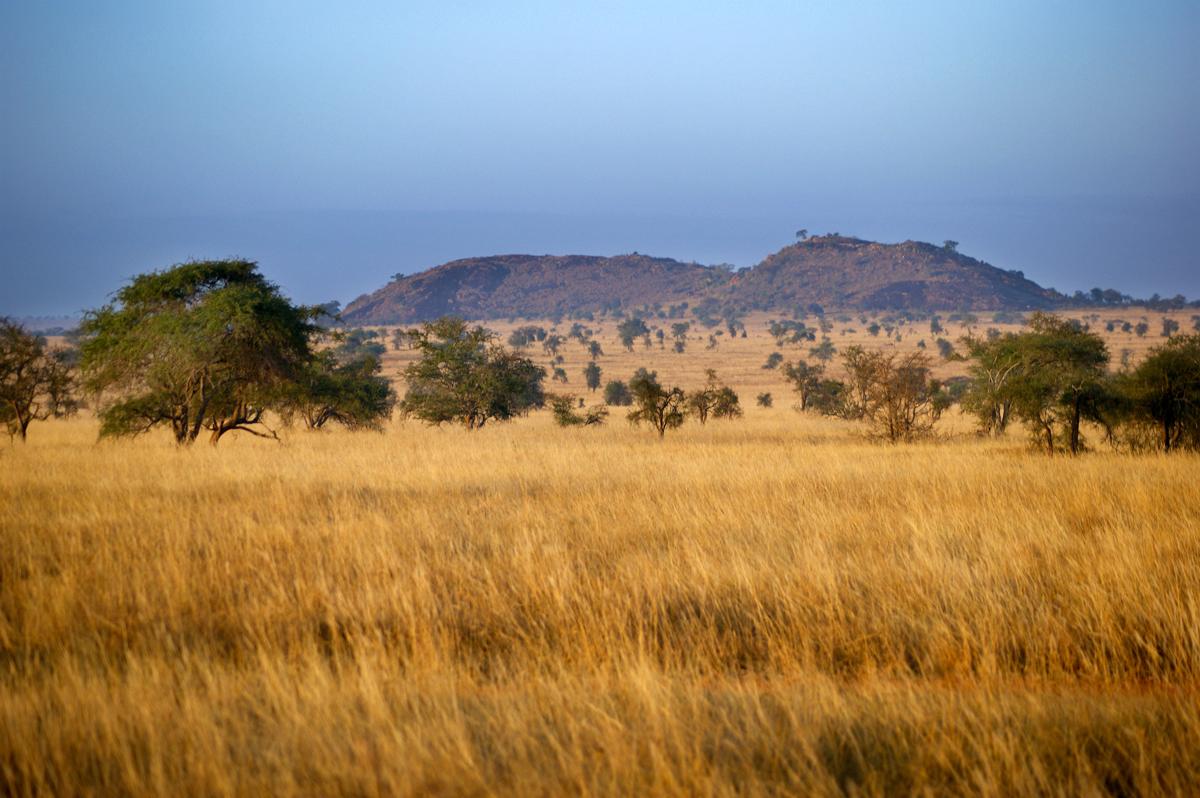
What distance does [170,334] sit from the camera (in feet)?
56.2

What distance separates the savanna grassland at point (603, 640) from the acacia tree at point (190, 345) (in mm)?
6990

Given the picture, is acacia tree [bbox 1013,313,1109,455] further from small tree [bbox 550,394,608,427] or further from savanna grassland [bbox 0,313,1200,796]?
small tree [bbox 550,394,608,427]

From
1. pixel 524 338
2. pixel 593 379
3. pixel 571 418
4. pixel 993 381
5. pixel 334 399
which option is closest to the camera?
pixel 993 381

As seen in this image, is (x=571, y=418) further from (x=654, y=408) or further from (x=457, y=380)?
(x=457, y=380)

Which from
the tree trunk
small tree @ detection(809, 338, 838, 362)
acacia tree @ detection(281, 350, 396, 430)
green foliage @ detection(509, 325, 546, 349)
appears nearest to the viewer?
the tree trunk

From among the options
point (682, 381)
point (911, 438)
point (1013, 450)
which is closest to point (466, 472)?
point (1013, 450)

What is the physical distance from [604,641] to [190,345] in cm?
1534

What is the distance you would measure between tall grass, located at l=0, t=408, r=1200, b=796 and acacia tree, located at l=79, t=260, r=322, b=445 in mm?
7314

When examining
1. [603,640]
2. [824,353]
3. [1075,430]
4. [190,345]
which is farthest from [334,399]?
[824,353]

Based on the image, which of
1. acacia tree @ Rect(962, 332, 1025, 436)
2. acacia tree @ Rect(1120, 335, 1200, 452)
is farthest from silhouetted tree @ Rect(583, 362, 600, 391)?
acacia tree @ Rect(1120, 335, 1200, 452)

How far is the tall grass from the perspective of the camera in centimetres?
297

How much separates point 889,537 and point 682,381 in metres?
56.5

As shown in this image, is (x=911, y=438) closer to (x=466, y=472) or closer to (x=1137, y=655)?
(x=466, y=472)

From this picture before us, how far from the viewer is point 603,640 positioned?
15.8 feet
